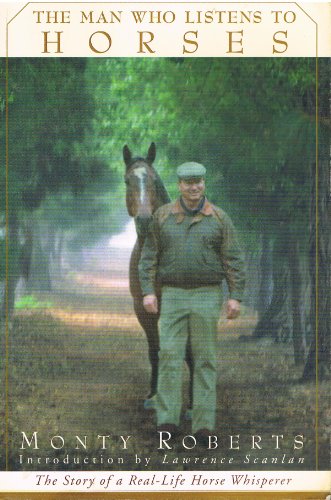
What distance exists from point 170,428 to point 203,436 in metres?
0.26

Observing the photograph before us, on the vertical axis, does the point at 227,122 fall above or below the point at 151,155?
above

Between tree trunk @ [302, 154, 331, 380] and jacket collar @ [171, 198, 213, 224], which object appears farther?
tree trunk @ [302, 154, 331, 380]

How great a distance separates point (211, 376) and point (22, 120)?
2394 mm

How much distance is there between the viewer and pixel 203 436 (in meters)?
27.4

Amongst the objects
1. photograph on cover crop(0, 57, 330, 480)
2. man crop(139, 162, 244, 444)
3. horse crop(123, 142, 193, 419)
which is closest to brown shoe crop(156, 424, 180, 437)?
photograph on cover crop(0, 57, 330, 480)

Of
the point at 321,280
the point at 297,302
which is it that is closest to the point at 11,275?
the point at 297,302

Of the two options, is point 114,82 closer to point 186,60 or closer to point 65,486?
point 186,60

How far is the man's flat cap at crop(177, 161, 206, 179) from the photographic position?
27.3 metres

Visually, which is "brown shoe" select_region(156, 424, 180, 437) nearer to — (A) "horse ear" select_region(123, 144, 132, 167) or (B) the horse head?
(B) the horse head

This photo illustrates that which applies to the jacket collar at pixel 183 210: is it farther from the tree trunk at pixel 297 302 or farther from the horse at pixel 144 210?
the tree trunk at pixel 297 302

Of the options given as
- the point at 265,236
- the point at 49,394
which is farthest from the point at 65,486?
the point at 265,236

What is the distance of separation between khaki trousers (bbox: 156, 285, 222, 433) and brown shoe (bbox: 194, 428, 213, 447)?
0.03 meters

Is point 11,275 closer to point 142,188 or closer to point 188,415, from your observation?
point 142,188

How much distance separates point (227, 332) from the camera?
27.4m
